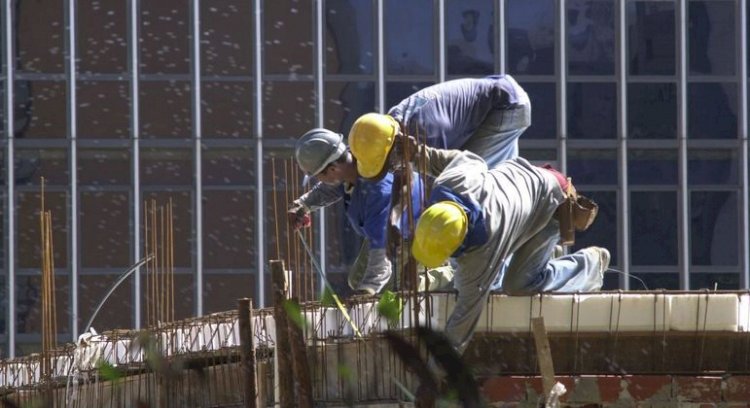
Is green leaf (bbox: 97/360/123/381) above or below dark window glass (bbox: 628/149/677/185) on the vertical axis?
below

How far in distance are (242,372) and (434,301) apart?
4.24 feet

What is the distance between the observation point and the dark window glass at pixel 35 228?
21.1 m

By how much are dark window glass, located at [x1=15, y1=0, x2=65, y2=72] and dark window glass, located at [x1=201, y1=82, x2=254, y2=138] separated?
5.47 feet

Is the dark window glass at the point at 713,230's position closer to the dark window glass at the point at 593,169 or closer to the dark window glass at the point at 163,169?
the dark window glass at the point at 593,169

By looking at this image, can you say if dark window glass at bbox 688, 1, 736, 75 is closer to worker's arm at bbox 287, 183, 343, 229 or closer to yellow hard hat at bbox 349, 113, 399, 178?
worker's arm at bbox 287, 183, 343, 229

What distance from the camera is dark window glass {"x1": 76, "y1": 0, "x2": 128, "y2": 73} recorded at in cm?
2120

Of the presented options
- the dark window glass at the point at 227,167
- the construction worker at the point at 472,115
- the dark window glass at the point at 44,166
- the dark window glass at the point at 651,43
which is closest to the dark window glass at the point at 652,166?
the dark window glass at the point at 651,43

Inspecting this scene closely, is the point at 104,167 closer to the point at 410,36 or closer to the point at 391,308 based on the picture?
the point at 410,36

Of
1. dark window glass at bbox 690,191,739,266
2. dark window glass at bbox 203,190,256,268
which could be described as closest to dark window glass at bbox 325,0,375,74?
dark window glass at bbox 203,190,256,268

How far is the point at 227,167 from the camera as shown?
21.3 meters

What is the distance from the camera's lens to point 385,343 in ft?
29.1

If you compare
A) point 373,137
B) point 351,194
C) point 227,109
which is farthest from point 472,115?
point 227,109

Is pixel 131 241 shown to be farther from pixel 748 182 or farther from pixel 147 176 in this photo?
pixel 748 182

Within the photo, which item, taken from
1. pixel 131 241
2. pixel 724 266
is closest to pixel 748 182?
pixel 724 266
